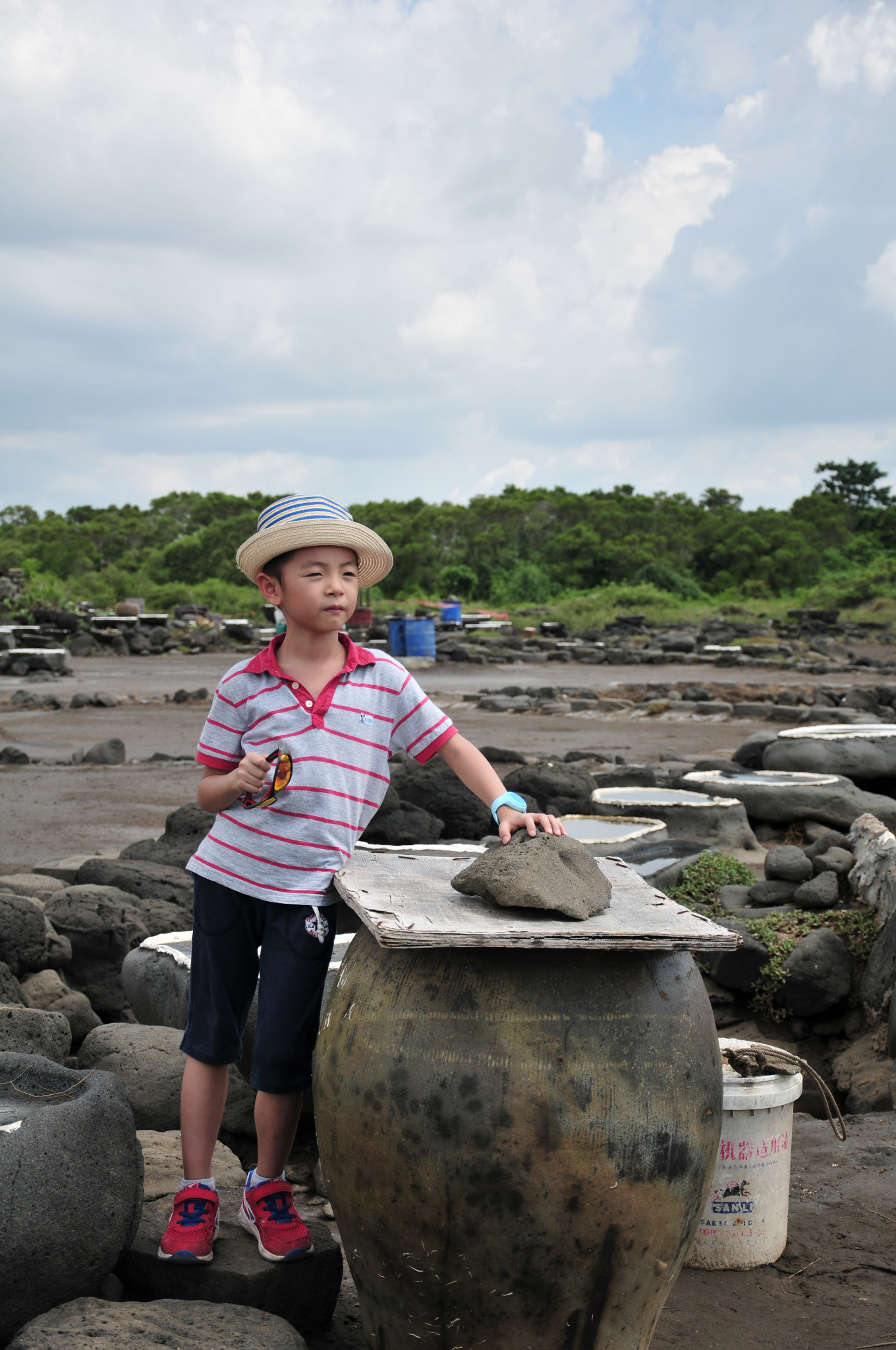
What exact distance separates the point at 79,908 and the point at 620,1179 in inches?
127

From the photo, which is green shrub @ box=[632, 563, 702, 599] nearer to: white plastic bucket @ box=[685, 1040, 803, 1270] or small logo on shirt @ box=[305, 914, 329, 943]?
white plastic bucket @ box=[685, 1040, 803, 1270]

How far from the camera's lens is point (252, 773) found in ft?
7.14

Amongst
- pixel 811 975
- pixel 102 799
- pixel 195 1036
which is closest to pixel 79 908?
pixel 195 1036

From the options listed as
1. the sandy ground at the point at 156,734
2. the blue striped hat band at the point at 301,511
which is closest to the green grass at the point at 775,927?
the blue striped hat band at the point at 301,511

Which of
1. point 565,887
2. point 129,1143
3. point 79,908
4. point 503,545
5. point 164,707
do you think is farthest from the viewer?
point 503,545

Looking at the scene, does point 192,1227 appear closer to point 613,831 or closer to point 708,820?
point 613,831

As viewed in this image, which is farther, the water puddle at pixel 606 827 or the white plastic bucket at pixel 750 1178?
the water puddle at pixel 606 827

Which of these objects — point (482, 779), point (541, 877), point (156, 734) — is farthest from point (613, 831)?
point (156, 734)

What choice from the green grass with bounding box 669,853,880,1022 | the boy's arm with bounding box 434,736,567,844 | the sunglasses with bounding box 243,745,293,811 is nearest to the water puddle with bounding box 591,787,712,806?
the green grass with bounding box 669,853,880,1022

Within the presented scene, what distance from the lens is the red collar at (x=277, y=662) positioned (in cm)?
233

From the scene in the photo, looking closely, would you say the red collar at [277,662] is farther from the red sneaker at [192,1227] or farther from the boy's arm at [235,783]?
the red sneaker at [192,1227]

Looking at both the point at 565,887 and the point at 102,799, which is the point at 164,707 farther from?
the point at 565,887

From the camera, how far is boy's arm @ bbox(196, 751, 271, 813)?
7.14 feet

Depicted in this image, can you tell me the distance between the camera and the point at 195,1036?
7.49ft
